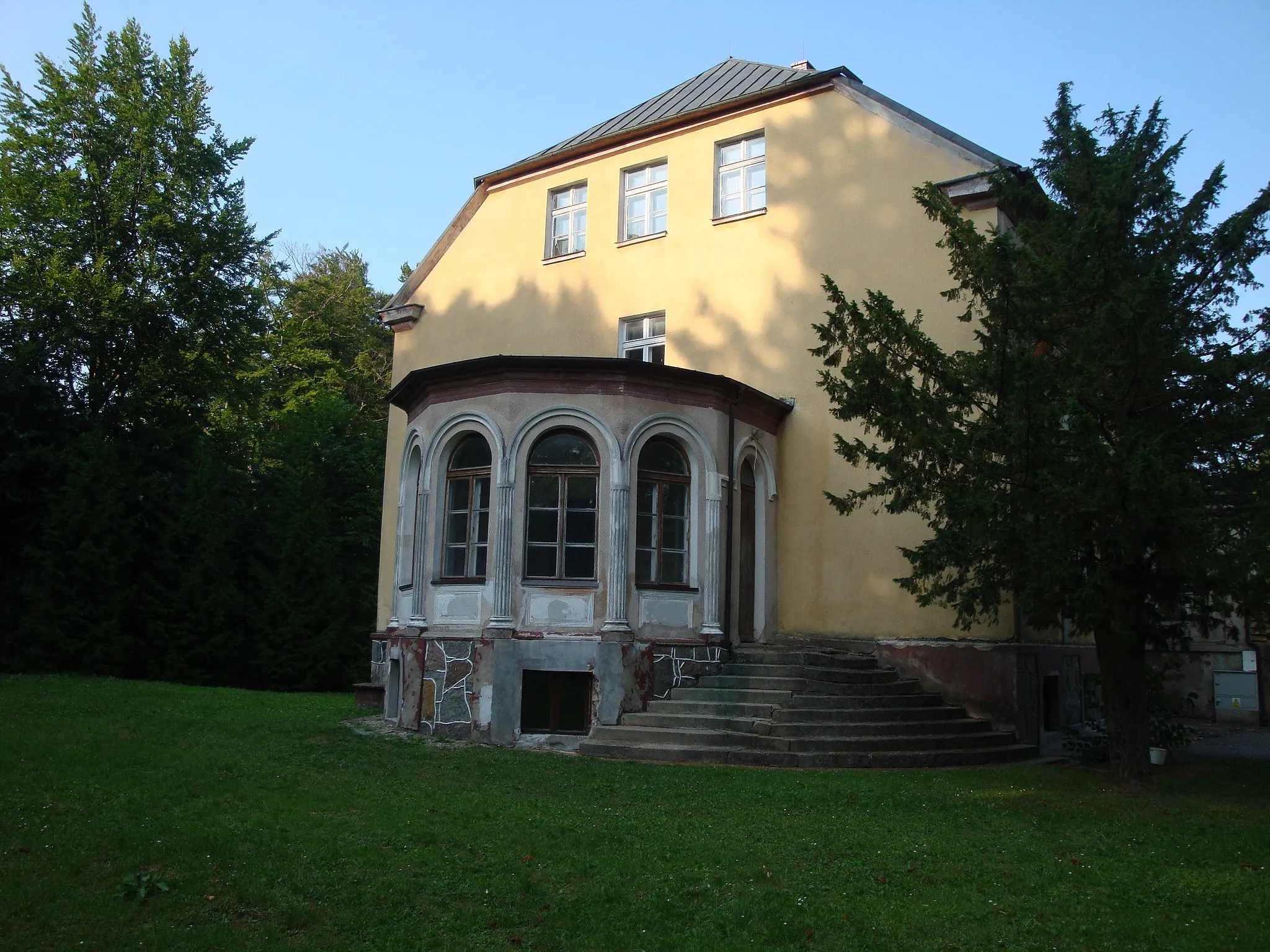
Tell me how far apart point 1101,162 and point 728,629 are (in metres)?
7.25

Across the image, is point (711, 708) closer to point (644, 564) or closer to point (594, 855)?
point (644, 564)

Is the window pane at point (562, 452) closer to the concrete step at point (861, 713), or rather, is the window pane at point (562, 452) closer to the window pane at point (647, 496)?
the window pane at point (647, 496)

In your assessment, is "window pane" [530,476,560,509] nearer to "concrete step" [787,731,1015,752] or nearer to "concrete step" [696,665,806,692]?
"concrete step" [696,665,806,692]

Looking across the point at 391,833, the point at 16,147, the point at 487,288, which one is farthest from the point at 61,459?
the point at 391,833

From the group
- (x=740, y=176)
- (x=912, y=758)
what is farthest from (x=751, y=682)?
(x=740, y=176)

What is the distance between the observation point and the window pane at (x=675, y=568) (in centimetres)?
1380

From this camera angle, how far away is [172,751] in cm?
1036

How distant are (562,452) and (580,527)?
3.30 feet

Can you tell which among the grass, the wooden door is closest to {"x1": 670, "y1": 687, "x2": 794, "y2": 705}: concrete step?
the grass

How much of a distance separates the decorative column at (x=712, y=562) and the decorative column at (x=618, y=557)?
3.67 ft

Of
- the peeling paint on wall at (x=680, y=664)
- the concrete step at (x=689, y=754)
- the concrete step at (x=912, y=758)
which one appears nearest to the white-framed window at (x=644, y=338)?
the peeling paint on wall at (x=680, y=664)

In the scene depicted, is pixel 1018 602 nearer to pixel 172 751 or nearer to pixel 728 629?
pixel 728 629

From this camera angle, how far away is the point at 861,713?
1252 cm

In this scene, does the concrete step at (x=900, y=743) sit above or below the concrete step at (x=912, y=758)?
above
